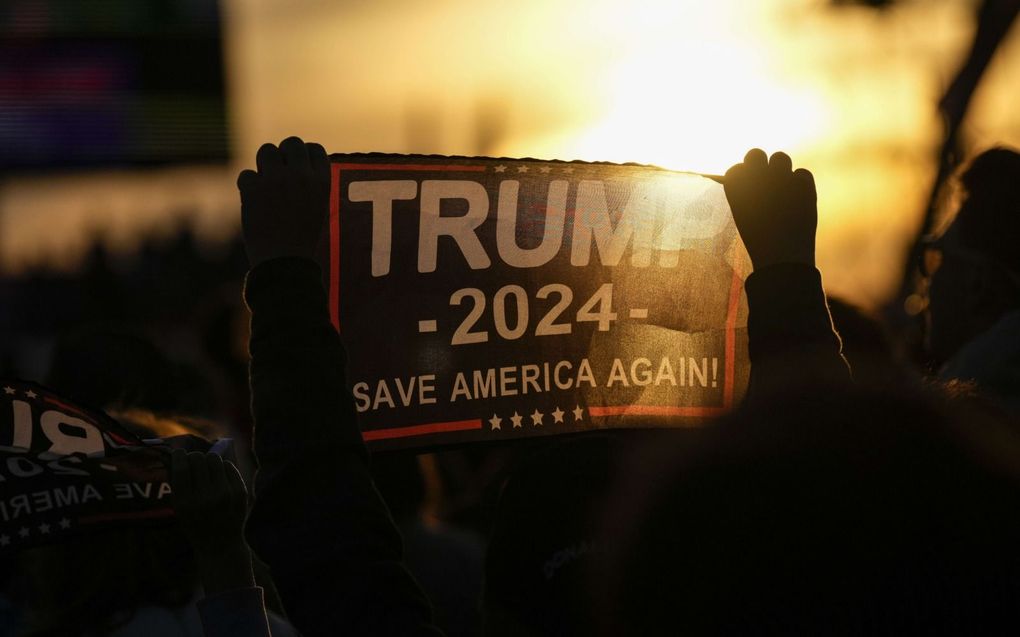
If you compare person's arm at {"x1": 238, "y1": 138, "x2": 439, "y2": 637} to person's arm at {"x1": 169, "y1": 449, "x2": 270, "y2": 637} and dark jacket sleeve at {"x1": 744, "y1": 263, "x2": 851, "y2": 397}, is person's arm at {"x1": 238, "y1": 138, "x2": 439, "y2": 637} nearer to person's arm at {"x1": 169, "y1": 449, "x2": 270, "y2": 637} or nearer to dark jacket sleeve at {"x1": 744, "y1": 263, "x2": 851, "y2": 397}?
person's arm at {"x1": 169, "y1": 449, "x2": 270, "y2": 637}

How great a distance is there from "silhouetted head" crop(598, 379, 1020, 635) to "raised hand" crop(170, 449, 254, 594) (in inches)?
41.8

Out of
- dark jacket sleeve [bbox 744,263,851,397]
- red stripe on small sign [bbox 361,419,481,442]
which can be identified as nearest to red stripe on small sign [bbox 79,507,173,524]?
red stripe on small sign [bbox 361,419,481,442]

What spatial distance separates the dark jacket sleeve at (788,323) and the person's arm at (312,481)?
0.68 metres

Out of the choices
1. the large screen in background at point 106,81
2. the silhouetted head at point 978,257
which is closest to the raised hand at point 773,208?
the silhouetted head at point 978,257

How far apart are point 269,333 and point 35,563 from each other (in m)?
0.88

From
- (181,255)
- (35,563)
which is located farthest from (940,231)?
(181,255)

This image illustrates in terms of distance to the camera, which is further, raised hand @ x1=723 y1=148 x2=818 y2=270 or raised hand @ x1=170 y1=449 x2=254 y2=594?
raised hand @ x1=723 y1=148 x2=818 y2=270

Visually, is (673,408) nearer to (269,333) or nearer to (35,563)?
(269,333)

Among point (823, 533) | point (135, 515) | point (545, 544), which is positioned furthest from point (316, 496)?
point (823, 533)

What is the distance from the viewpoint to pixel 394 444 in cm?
218

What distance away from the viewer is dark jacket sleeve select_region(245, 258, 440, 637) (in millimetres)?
1451

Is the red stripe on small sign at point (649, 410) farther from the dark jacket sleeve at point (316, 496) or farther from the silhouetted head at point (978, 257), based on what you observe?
the silhouetted head at point (978, 257)

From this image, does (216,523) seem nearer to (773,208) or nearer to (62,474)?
(62,474)

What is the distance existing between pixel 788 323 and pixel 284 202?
2.71 ft
